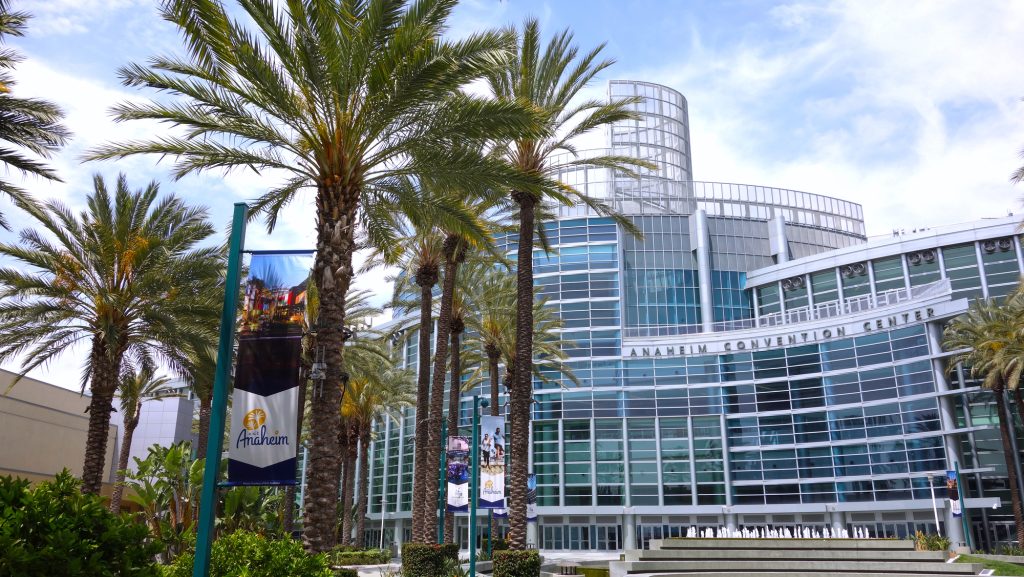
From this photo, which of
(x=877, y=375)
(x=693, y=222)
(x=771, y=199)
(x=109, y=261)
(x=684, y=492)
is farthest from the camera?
(x=771, y=199)

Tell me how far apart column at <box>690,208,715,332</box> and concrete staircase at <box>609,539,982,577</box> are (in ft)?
127

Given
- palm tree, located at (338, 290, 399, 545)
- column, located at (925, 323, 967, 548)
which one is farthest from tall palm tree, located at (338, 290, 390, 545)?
column, located at (925, 323, 967, 548)

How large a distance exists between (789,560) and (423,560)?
1285 cm

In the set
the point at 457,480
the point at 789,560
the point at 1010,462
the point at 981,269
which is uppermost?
the point at 981,269

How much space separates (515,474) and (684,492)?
3950 centimetres

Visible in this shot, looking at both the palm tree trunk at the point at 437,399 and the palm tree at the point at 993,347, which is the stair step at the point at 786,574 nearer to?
the palm tree trunk at the point at 437,399

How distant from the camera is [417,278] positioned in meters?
30.1

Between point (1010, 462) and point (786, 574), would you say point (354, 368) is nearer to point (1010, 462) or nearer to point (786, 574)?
point (786, 574)

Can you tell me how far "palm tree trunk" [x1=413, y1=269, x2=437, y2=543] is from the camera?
89.3 ft

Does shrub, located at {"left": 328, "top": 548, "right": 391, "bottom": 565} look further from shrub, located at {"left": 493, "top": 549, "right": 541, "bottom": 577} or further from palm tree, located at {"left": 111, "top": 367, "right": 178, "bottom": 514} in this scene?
shrub, located at {"left": 493, "top": 549, "right": 541, "bottom": 577}

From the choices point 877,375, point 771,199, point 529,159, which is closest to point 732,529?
point 877,375

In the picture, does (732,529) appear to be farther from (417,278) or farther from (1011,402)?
(417,278)

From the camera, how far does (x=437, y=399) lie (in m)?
27.9

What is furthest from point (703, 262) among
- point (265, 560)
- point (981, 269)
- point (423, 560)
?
point (265, 560)
